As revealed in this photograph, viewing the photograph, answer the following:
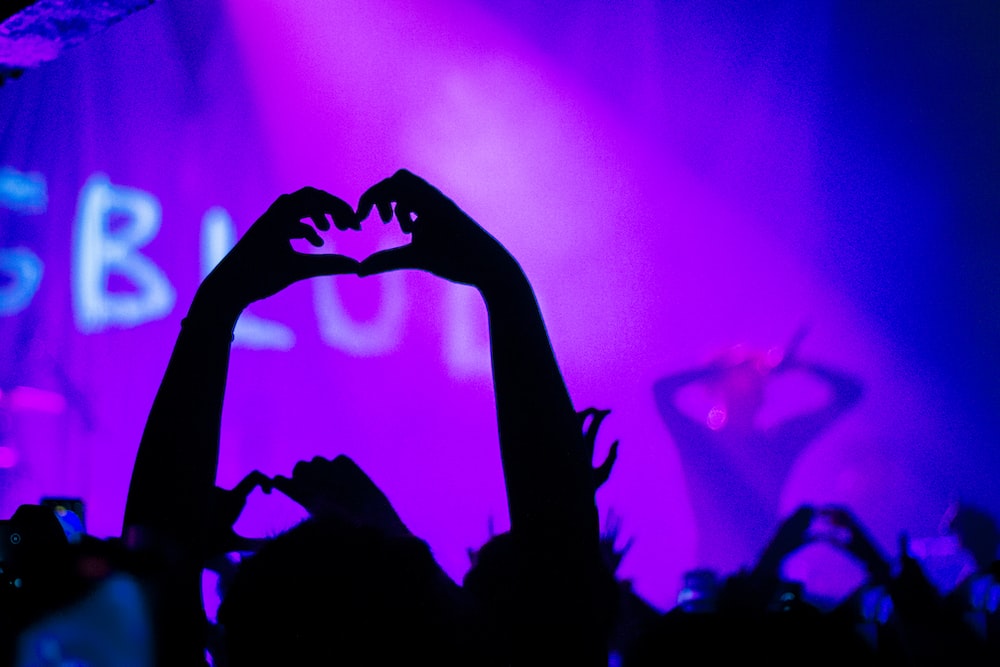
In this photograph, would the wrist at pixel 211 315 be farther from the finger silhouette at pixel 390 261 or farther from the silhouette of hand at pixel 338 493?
the silhouette of hand at pixel 338 493

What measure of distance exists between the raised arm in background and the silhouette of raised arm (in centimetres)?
9

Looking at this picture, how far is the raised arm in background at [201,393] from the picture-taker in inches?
36.5

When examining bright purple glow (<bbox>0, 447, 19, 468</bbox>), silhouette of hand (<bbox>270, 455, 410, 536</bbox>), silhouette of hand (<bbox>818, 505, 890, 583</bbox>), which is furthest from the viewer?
bright purple glow (<bbox>0, 447, 19, 468</bbox>)

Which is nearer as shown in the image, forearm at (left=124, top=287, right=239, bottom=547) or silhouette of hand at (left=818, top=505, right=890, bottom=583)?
forearm at (left=124, top=287, right=239, bottom=547)

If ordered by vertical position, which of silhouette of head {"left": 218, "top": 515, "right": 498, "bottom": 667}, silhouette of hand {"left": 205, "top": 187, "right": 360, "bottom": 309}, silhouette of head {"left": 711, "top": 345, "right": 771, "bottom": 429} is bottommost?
silhouette of head {"left": 218, "top": 515, "right": 498, "bottom": 667}

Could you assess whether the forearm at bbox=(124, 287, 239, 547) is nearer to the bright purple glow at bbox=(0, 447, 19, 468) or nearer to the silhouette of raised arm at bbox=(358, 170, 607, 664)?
the silhouette of raised arm at bbox=(358, 170, 607, 664)

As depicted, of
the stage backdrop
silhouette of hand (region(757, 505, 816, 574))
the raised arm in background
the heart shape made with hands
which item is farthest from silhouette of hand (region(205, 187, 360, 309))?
silhouette of hand (region(757, 505, 816, 574))

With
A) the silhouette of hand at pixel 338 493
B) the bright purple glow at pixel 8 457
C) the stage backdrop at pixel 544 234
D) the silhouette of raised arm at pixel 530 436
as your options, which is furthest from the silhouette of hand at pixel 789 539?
the bright purple glow at pixel 8 457

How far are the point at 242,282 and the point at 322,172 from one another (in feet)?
3.81

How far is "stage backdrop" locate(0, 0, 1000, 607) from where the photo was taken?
5.06 ft

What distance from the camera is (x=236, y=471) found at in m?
2.09

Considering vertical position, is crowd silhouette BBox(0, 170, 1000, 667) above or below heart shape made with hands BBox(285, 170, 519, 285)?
below

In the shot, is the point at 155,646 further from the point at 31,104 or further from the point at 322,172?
the point at 31,104

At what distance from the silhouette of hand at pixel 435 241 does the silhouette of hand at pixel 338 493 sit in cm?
50
